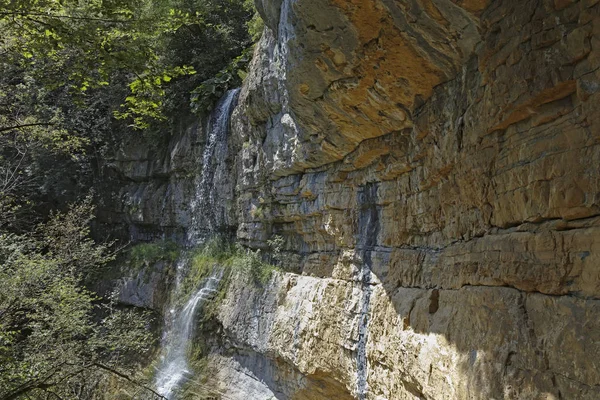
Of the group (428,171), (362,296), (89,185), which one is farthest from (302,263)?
(89,185)

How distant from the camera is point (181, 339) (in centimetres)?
1179

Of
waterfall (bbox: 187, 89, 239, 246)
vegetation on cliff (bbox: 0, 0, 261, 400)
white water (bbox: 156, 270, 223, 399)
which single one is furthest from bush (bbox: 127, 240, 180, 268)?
white water (bbox: 156, 270, 223, 399)

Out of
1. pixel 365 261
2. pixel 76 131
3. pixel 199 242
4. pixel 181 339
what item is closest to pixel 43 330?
pixel 181 339

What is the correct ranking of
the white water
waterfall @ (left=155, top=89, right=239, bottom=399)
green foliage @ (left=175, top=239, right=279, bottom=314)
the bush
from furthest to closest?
the bush
waterfall @ (left=155, top=89, right=239, bottom=399)
the white water
green foliage @ (left=175, top=239, right=279, bottom=314)

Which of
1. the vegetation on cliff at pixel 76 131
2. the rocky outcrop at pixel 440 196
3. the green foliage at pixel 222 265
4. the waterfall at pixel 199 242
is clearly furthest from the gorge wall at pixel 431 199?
the waterfall at pixel 199 242

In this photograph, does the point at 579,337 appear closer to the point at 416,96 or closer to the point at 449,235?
the point at 449,235

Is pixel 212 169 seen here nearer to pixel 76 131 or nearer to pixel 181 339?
pixel 181 339

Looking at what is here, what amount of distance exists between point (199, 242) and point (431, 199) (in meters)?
9.68

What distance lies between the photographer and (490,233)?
3.98m

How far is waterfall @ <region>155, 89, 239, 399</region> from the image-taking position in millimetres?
11273

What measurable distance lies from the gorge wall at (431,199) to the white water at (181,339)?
2066 mm

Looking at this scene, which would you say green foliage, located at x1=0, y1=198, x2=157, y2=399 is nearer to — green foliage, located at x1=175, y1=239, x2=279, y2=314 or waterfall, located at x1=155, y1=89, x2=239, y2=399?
waterfall, located at x1=155, y1=89, x2=239, y2=399

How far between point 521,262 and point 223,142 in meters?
10.2

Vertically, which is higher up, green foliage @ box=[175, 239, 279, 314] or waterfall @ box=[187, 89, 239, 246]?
waterfall @ box=[187, 89, 239, 246]
